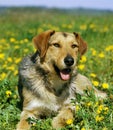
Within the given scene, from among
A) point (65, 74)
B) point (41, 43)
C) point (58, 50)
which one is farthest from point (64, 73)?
point (41, 43)

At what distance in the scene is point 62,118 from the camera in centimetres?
620

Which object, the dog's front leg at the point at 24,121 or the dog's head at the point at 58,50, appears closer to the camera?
the dog's front leg at the point at 24,121

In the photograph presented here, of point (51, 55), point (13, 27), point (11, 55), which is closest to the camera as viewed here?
point (51, 55)

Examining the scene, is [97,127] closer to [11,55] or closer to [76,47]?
[76,47]

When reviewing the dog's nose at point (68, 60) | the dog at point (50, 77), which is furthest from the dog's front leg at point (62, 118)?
the dog's nose at point (68, 60)

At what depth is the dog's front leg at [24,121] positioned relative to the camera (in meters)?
6.05

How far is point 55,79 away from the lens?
6695 mm

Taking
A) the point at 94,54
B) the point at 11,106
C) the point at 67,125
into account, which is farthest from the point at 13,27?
the point at 67,125

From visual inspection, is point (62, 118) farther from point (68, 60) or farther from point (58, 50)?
point (58, 50)

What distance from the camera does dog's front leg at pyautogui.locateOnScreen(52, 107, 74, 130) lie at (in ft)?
19.7

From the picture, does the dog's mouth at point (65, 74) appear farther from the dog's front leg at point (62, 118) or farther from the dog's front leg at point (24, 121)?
the dog's front leg at point (24, 121)

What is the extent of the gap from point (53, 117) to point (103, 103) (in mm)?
916

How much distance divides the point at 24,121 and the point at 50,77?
2.91ft

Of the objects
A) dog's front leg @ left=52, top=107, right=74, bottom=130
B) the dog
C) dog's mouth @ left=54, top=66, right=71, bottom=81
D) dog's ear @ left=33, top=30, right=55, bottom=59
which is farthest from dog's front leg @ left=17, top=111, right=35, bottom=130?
dog's ear @ left=33, top=30, right=55, bottom=59
